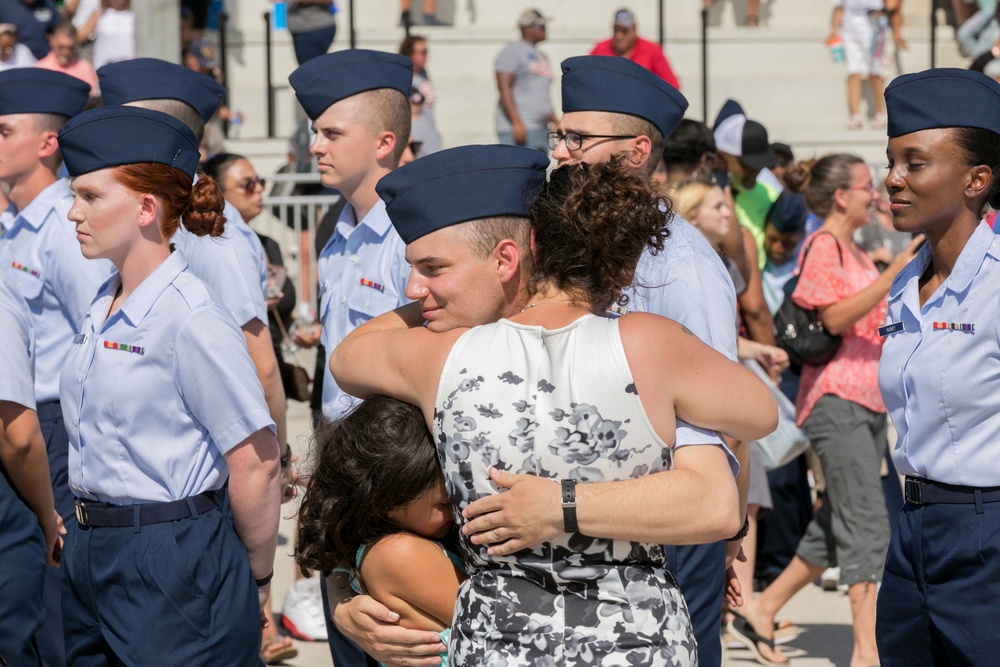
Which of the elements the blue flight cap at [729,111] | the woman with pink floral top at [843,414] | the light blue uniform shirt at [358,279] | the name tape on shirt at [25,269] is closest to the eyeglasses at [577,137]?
the light blue uniform shirt at [358,279]

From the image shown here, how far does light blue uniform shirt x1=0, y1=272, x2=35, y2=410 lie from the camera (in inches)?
145

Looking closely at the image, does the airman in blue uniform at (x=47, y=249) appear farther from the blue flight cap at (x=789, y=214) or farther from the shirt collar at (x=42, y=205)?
the blue flight cap at (x=789, y=214)

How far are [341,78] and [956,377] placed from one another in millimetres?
2124

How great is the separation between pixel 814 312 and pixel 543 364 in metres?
3.43

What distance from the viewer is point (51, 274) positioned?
4.61m

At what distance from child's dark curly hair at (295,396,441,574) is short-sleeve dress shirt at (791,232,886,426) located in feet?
10.8

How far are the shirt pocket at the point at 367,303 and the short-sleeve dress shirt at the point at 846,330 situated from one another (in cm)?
223

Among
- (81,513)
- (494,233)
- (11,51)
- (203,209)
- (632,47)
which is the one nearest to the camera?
(494,233)

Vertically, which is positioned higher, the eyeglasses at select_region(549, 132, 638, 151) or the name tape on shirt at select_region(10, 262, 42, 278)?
the eyeglasses at select_region(549, 132, 638, 151)

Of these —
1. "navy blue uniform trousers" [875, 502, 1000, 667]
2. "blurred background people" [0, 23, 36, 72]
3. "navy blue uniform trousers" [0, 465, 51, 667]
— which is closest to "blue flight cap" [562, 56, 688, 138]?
"navy blue uniform trousers" [875, 502, 1000, 667]

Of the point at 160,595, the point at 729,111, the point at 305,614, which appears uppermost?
the point at 729,111

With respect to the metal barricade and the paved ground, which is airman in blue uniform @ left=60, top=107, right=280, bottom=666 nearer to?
the paved ground

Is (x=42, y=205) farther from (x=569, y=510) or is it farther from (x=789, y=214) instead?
(x=789, y=214)

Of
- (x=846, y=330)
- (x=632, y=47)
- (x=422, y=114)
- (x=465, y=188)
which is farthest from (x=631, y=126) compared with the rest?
(x=632, y=47)
